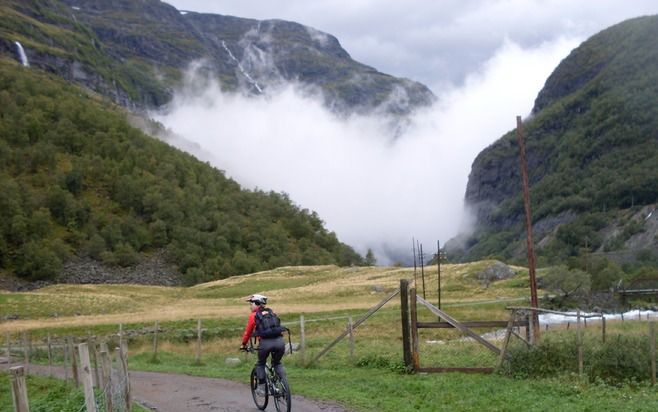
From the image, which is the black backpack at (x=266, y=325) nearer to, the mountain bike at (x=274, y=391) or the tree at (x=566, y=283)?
the mountain bike at (x=274, y=391)

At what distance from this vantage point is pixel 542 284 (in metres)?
74.9

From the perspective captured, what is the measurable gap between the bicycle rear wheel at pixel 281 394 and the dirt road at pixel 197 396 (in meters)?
0.73

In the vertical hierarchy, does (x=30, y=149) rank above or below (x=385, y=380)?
above

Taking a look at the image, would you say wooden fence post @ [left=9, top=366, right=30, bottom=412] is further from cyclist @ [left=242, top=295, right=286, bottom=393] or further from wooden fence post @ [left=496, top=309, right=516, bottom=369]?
wooden fence post @ [left=496, top=309, right=516, bottom=369]

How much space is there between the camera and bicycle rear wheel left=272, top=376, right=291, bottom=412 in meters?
14.9

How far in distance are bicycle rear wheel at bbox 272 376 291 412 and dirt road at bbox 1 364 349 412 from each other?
73 centimetres

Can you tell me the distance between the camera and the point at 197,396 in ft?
62.2

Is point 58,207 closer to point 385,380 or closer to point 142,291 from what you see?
point 142,291

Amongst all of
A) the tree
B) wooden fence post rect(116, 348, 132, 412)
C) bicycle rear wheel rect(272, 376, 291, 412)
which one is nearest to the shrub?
bicycle rear wheel rect(272, 376, 291, 412)

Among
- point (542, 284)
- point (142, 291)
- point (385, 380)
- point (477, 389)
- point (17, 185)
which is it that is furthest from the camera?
point (17, 185)

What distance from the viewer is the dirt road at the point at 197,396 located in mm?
16672

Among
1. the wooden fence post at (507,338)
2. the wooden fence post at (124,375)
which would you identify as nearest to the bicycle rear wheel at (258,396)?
the wooden fence post at (124,375)

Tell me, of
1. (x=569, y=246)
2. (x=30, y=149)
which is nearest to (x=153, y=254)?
(x=30, y=149)

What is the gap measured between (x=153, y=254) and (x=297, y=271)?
5777cm
